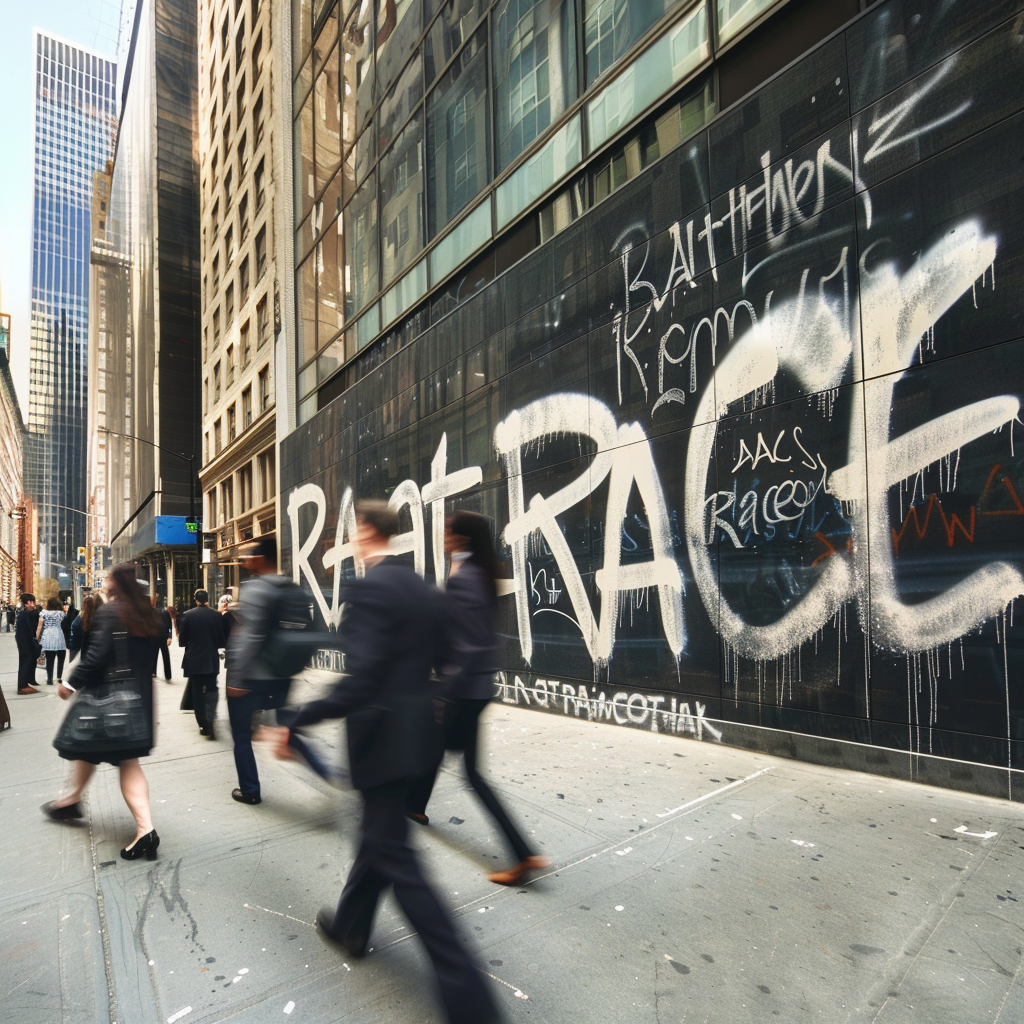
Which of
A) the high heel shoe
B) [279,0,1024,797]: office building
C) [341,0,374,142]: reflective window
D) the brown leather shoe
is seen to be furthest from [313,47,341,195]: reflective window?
the brown leather shoe

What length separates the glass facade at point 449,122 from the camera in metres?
7.63

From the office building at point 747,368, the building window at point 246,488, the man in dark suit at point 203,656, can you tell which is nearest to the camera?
the office building at point 747,368

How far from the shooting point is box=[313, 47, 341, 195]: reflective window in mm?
15938

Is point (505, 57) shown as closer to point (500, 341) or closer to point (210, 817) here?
point (500, 341)

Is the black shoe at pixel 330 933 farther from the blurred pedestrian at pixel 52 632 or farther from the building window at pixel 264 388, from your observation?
the building window at pixel 264 388

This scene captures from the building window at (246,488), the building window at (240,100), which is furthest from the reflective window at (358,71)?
the building window at (240,100)

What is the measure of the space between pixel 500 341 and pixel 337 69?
10.9 meters

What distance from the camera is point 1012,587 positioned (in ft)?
14.0

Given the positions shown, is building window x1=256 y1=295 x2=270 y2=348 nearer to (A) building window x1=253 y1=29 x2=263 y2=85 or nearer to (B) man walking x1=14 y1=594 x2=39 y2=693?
(A) building window x1=253 y1=29 x2=263 y2=85

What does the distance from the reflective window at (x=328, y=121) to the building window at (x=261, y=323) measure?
10.3m

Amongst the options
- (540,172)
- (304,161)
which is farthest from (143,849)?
(304,161)

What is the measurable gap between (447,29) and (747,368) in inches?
371

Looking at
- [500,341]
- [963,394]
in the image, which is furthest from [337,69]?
[963,394]

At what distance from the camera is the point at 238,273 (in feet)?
98.0
